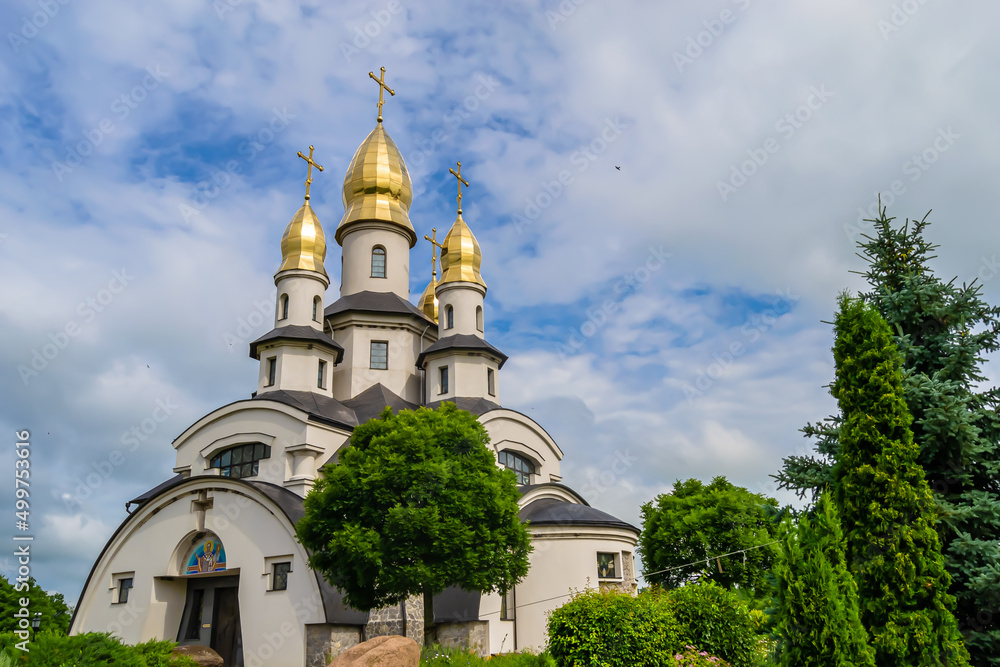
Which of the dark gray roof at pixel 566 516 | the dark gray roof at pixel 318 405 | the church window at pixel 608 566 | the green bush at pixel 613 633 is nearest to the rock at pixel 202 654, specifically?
the dark gray roof at pixel 318 405

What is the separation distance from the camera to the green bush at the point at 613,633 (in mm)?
12406

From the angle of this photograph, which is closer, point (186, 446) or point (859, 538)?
point (859, 538)

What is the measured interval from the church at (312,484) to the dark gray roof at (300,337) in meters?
0.07

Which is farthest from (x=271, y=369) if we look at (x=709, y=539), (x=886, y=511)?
(x=886, y=511)

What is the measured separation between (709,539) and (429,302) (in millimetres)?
16353

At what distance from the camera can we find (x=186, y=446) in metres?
26.1

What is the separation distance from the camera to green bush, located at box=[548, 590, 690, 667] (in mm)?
12406

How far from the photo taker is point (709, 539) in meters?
26.4

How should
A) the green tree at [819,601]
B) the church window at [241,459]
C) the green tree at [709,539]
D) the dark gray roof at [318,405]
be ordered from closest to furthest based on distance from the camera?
the green tree at [819,601], the dark gray roof at [318,405], the church window at [241,459], the green tree at [709,539]

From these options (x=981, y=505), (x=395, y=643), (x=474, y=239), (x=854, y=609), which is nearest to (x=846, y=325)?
(x=981, y=505)

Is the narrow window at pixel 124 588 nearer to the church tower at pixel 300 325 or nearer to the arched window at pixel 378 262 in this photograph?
the church tower at pixel 300 325

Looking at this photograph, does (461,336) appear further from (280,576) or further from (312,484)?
(280,576)

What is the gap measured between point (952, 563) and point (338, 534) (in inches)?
521

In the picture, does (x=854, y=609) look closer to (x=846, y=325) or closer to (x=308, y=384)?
(x=846, y=325)
